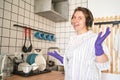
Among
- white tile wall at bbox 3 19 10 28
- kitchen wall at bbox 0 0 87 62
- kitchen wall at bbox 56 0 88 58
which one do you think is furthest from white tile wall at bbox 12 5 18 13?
kitchen wall at bbox 56 0 88 58

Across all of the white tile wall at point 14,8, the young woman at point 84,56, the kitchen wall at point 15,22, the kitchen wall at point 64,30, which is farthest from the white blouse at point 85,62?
the kitchen wall at point 64,30

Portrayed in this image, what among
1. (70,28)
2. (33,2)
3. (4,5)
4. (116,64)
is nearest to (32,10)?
(33,2)

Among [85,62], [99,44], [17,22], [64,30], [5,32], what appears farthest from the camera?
[64,30]

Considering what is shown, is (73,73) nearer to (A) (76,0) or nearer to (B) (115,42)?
(B) (115,42)

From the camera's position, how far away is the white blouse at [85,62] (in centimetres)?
77

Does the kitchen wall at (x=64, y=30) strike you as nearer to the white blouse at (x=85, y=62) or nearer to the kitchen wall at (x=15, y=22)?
the kitchen wall at (x=15, y=22)

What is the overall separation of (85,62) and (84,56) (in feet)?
0.12

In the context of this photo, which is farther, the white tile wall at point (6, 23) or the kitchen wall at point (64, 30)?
the kitchen wall at point (64, 30)

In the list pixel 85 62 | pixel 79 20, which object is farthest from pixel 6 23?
pixel 85 62

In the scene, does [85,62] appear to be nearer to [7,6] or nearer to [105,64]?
[105,64]

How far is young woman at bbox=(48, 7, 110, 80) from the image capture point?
74 cm

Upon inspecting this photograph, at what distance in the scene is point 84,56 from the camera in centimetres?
78

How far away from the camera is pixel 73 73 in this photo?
0.81 meters

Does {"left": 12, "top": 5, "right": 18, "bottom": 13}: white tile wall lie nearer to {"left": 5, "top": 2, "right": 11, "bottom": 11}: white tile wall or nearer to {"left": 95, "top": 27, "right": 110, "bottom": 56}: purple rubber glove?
{"left": 5, "top": 2, "right": 11, "bottom": 11}: white tile wall
